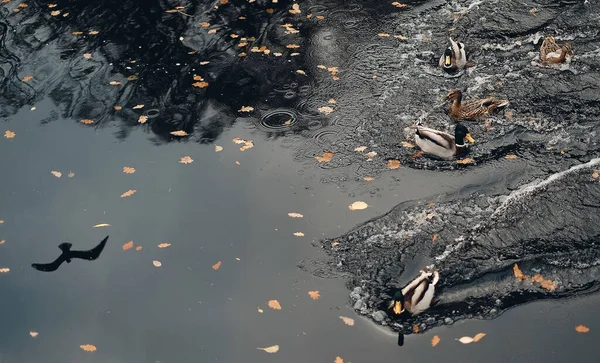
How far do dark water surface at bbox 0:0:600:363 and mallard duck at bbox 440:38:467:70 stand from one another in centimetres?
28

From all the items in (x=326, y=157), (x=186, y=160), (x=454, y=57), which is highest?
(x=454, y=57)

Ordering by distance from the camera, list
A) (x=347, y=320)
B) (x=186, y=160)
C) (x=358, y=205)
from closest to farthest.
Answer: (x=347, y=320)
(x=358, y=205)
(x=186, y=160)

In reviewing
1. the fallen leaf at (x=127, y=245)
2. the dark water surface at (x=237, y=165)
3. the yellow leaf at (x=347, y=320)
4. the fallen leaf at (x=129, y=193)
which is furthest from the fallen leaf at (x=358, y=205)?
the fallen leaf at (x=129, y=193)

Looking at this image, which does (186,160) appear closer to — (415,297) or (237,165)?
(237,165)

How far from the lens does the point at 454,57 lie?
1109 cm

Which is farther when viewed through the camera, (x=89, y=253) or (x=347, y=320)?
(x=89, y=253)

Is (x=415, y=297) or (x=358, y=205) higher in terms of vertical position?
(x=415, y=297)

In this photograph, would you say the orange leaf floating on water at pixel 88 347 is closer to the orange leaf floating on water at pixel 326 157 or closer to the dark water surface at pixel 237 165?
the dark water surface at pixel 237 165

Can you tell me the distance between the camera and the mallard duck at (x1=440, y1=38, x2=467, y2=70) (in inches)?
435

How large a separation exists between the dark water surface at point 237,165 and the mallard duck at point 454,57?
0.93 ft

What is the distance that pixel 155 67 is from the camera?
1203cm

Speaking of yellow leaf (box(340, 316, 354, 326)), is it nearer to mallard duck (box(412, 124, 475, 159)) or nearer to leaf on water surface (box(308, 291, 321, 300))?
leaf on water surface (box(308, 291, 321, 300))

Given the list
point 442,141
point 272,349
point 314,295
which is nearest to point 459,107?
point 442,141

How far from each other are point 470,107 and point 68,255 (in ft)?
21.7
